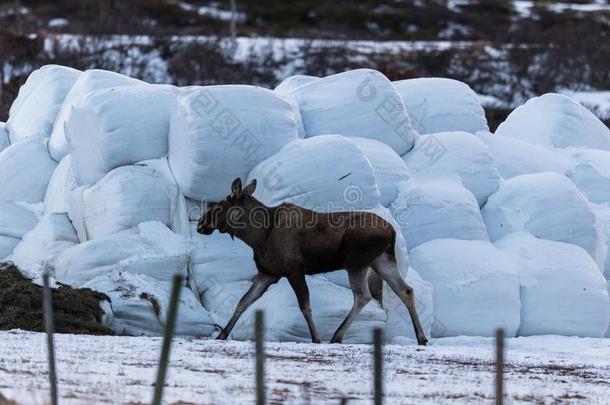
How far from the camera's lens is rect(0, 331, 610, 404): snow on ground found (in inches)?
292

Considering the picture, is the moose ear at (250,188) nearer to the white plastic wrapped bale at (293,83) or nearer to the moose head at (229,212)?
the moose head at (229,212)

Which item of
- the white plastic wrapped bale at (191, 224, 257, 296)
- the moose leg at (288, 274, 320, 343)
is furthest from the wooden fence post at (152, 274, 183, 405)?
the white plastic wrapped bale at (191, 224, 257, 296)

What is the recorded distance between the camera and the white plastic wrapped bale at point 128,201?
12.8 metres

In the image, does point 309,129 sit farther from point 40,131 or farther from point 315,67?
point 315,67

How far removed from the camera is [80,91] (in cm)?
1488

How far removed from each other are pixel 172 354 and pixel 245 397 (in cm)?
216

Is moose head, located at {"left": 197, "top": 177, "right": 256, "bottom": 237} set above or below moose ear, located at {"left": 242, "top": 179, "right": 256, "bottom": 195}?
below

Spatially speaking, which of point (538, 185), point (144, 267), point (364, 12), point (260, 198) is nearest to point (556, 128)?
point (538, 185)

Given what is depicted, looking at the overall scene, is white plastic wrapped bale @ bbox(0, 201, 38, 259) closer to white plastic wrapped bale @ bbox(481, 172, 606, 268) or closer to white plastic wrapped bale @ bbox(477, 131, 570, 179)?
white plastic wrapped bale @ bbox(481, 172, 606, 268)

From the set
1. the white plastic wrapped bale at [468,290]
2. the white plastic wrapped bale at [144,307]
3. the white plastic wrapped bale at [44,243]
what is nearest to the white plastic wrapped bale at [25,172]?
the white plastic wrapped bale at [44,243]

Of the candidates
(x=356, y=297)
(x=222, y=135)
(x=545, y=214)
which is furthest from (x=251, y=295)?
(x=545, y=214)

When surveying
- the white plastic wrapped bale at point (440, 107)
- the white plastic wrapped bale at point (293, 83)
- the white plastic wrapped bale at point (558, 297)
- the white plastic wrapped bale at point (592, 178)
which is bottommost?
the white plastic wrapped bale at point (558, 297)

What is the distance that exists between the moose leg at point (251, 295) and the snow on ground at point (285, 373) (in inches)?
38.4

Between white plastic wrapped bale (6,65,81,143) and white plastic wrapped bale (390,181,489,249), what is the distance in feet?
14.6
